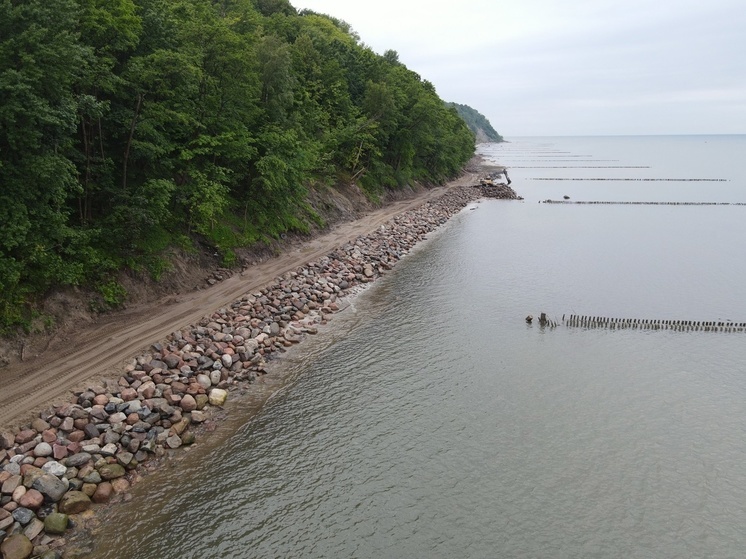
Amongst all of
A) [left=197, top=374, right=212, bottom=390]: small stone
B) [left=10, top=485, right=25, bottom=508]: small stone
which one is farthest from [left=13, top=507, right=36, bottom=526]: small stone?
[left=197, top=374, right=212, bottom=390]: small stone

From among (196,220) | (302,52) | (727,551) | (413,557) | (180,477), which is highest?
(302,52)

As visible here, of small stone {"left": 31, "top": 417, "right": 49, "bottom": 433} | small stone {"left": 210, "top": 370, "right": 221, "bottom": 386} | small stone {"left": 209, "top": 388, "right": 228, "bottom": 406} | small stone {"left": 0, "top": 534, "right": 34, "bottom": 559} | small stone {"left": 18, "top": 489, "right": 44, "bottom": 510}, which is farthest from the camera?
small stone {"left": 210, "top": 370, "right": 221, "bottom": 386}

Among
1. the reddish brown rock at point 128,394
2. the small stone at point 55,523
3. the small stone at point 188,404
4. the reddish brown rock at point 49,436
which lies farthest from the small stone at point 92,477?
the small stone at point 188,404

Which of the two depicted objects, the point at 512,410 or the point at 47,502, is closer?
the point at 47,502

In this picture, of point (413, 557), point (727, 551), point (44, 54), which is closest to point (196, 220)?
point (44, 54)

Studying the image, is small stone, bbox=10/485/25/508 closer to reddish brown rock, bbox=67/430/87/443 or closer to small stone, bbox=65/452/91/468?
small stone, bbox=65/452/91/468

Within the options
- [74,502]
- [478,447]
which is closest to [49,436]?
[74,502]

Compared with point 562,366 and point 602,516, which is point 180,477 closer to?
point 602,516
